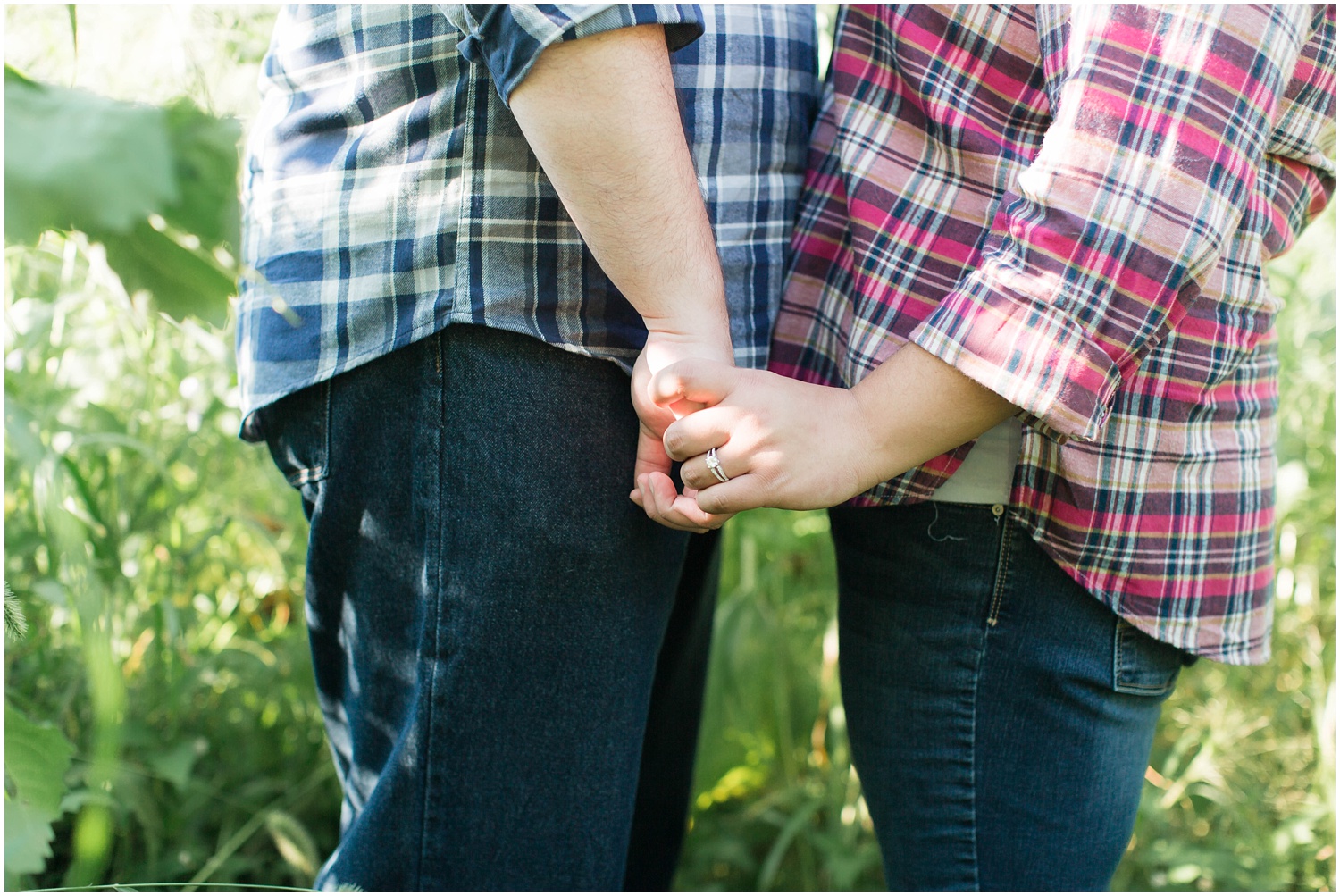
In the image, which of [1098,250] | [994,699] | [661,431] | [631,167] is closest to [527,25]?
[631,167]

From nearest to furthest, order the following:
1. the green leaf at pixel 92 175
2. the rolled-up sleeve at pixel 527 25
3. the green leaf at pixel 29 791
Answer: the green leaf at pixel 92 175, the green leaf at pixel 29 791, the rolled-up sleeve at pixel 527 25

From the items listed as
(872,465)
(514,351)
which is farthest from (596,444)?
(872,465)

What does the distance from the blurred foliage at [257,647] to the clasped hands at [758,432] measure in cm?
78

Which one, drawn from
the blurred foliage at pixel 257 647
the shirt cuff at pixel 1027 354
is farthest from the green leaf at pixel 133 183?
the blurred foliage at pixel 257 647

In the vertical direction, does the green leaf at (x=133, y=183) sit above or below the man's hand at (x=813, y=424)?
above

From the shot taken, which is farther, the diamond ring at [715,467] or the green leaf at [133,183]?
the diamond ring at [715,467]

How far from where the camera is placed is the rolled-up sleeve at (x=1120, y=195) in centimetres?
65

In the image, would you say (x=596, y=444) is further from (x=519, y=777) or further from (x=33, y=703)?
(x=33, y=703)

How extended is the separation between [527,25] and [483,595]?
0.44 meters

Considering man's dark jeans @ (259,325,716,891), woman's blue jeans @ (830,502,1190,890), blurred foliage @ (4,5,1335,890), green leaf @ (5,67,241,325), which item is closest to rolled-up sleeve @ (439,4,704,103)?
man's dark jeans @ (259,325,716,891)

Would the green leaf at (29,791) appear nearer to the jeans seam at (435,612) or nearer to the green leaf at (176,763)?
the jeans seam at (435,612)

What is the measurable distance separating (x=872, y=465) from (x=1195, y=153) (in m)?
0.32

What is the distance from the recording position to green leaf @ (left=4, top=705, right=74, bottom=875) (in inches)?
20.3

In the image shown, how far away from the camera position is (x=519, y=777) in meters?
0.82
